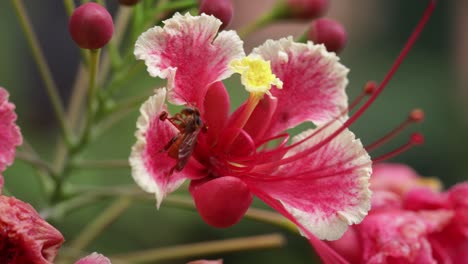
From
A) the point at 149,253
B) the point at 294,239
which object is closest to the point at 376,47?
the point at 294,239

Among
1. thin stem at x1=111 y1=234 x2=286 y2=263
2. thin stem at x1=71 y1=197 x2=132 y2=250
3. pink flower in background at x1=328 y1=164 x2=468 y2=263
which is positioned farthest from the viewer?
thin stem at x1=71 y1=197 x2=132 y2=250

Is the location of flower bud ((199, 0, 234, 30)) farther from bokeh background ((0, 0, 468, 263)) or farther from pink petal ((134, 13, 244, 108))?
bokeh background ((0, 0, 468, 263))

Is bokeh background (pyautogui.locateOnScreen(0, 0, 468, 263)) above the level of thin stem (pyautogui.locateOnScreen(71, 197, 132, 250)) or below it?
below

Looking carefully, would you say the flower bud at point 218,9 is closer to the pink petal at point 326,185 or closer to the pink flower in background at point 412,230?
the pink petal at point 326,185

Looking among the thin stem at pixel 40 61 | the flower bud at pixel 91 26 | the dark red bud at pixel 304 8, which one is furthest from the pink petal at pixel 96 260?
the dark red bud at pixel 304 8

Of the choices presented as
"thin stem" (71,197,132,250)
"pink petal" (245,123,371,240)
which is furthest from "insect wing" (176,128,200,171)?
"thin stem" (71,197,132,250)

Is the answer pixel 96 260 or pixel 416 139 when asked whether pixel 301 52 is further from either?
pixel 96 260

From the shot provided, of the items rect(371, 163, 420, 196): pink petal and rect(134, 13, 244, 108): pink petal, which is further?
rect(371, 163, 420, 196): pink petal
